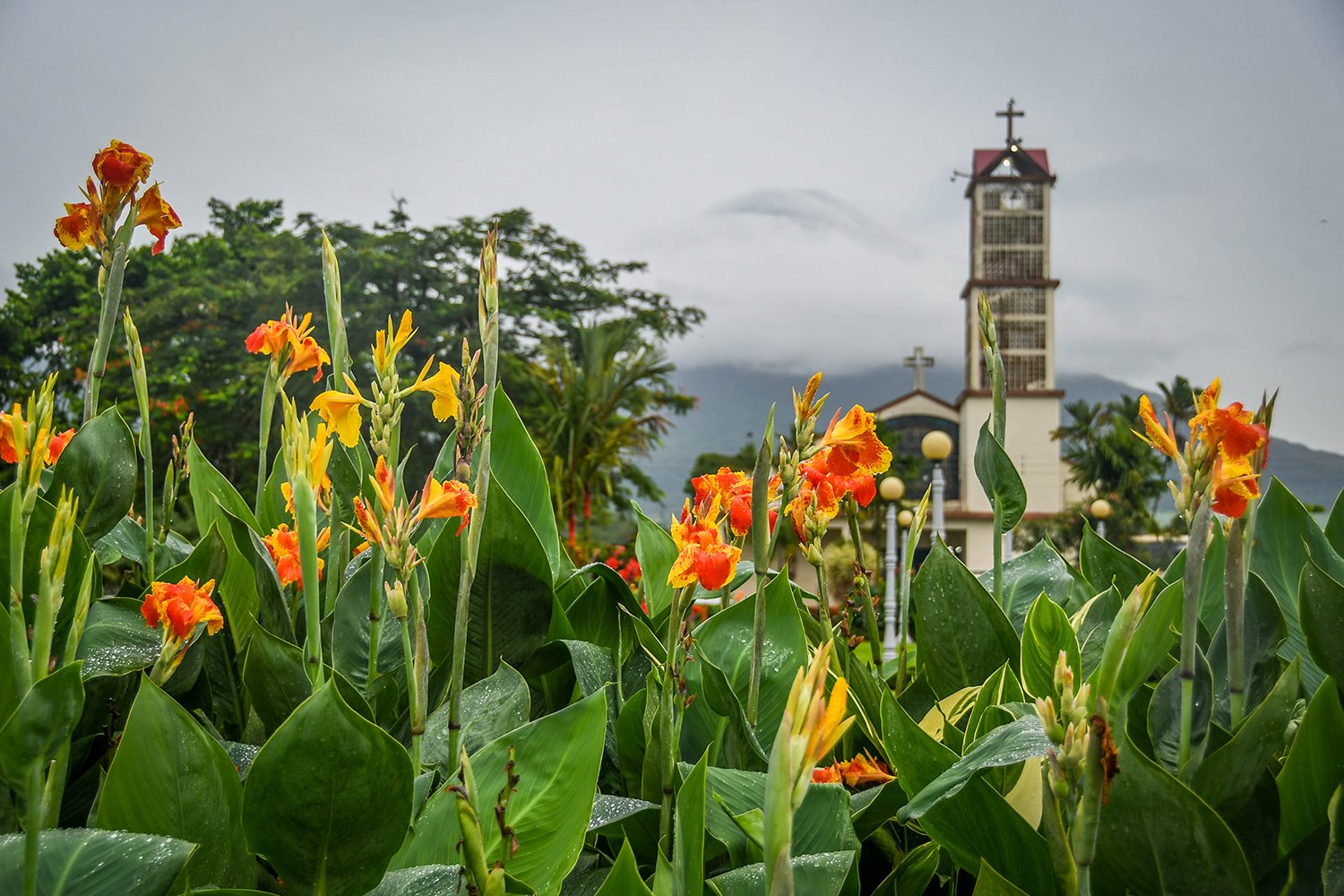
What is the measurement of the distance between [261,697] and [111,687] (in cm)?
11

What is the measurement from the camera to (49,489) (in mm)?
729

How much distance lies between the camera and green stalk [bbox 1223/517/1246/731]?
0.45 metres

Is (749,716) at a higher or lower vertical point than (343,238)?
lower

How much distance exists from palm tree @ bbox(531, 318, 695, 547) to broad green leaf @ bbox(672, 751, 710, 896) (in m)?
12.2

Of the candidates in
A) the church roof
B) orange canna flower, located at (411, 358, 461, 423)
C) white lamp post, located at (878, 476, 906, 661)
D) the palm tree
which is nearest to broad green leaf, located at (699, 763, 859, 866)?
orange canna flower, located at (411, 358, 461, 423)

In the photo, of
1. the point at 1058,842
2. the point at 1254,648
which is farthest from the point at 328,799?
the point at 1254,648

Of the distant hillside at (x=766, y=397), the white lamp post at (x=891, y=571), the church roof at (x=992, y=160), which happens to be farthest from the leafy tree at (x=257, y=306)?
the distant hillside at (x=766, y=397)

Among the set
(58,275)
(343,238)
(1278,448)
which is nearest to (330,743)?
(343,238)

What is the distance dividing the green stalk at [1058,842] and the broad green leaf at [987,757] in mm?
32

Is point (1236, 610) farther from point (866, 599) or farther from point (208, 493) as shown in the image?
point (208, 493)

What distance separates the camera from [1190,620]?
0.44m

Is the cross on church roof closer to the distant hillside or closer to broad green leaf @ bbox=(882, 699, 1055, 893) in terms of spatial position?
broad green leaf @ bbox=(882, 699, 1055, 893)

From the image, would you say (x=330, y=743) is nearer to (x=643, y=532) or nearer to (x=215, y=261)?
(x=643, y=532)

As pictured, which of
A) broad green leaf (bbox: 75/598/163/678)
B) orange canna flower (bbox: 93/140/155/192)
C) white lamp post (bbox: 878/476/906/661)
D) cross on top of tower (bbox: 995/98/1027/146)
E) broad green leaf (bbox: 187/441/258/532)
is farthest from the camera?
cross on top of tower (bbox: 995/98/1027/146)
